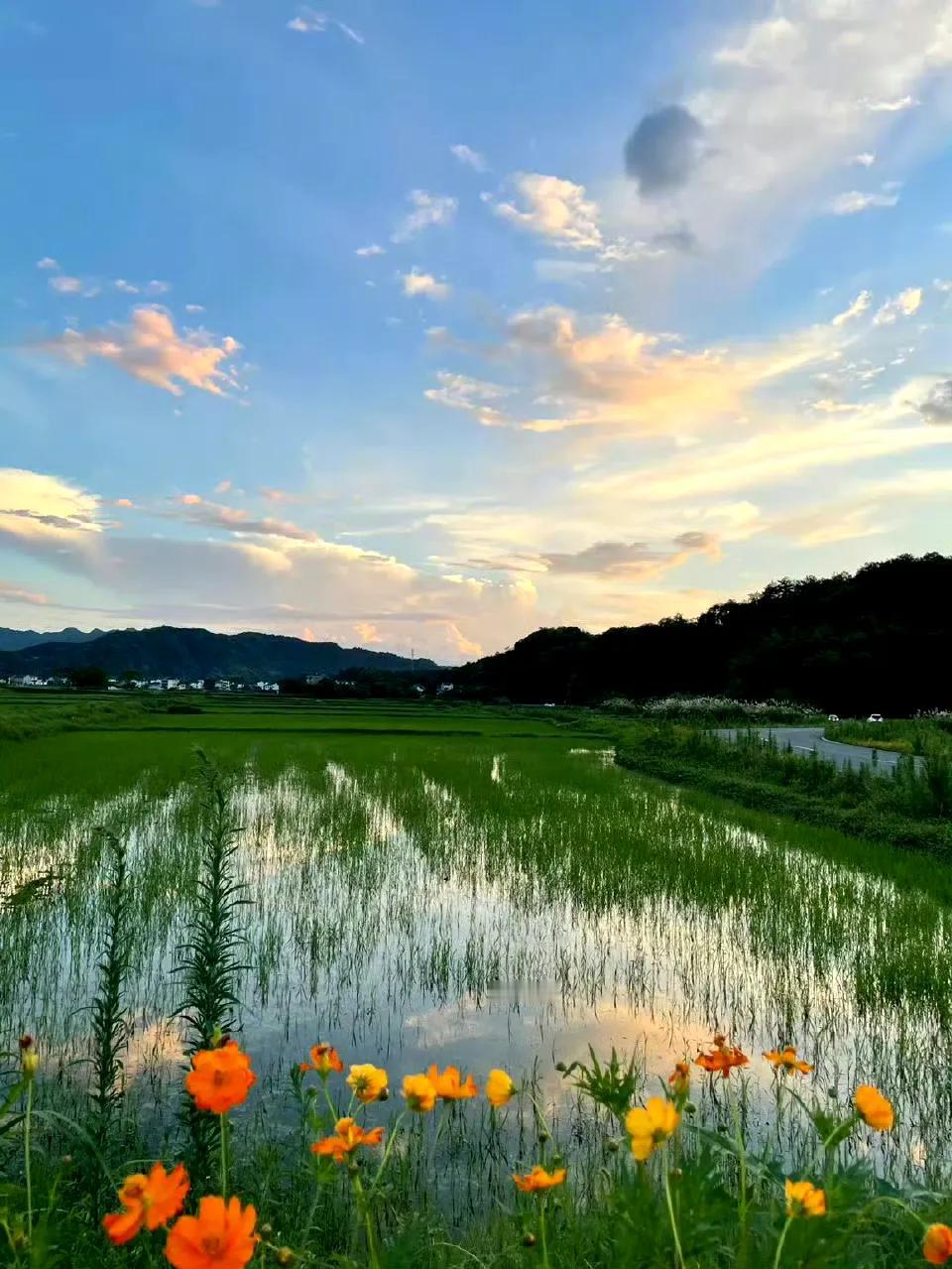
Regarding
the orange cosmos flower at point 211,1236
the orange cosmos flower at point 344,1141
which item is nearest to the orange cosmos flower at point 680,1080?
the orange cosmos flower at point 344,1141

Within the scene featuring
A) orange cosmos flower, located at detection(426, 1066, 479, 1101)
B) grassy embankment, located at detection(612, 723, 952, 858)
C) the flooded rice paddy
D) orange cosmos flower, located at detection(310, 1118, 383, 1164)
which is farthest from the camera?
grassy embankment, located at detection(612, 723, 952, 858)

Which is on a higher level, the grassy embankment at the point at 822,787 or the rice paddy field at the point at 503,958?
A: the grassy embankment at the point at 822,787

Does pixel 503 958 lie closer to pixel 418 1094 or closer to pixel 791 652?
pixel 418 1094

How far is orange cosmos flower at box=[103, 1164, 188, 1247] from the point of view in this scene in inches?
45.1

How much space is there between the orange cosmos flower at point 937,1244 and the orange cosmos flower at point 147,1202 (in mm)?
1054

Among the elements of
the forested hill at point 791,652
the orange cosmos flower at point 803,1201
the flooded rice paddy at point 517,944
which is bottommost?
the flooded rice paddy at point 517,944

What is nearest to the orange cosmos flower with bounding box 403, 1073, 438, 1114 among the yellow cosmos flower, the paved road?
the yellow cosmos flower

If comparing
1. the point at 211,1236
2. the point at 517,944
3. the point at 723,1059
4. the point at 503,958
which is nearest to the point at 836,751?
the point at 517,944

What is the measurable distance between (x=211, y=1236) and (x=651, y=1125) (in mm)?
678

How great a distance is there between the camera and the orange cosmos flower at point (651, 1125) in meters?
1.28

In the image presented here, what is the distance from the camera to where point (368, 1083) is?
1548 mm

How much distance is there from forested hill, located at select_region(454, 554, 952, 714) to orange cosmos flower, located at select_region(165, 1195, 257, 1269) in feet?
148

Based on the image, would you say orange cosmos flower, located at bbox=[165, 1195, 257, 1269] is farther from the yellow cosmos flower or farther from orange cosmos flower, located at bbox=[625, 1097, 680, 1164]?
orange cosmos flower, located at bbox=[625, 1097, 680, 1164]

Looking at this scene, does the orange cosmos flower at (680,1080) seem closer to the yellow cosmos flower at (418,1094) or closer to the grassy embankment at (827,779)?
the yellow cosmos flower at (418,1094)
